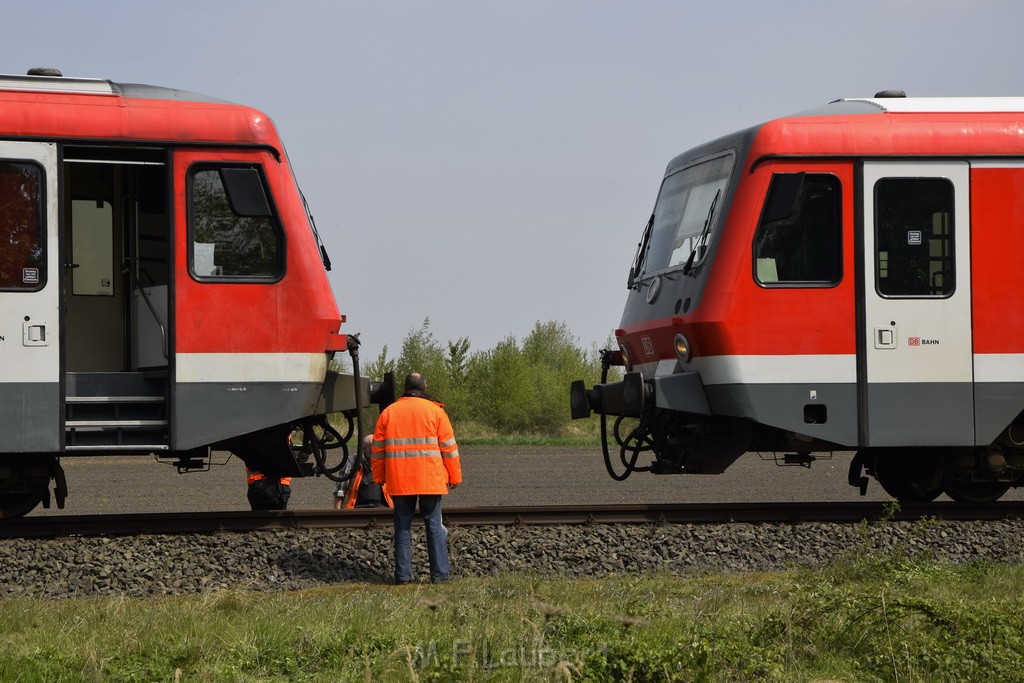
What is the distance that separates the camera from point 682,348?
10.2 m

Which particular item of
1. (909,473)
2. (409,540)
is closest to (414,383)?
(409,540)

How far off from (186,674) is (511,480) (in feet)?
45.5

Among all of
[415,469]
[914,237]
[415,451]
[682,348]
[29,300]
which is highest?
[914,237]

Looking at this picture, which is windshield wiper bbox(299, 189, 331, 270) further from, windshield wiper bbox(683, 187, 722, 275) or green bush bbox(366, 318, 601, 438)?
green bush bbox(366, 318, 601, 438)

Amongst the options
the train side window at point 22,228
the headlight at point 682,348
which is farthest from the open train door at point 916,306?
the train side window at point 22,228

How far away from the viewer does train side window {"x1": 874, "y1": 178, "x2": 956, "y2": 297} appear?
9852 mm

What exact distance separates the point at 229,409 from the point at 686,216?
14.6ft

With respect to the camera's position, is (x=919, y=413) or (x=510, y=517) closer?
(x=919, y=413)

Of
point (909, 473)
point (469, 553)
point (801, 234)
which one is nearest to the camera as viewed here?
point (469, 553)

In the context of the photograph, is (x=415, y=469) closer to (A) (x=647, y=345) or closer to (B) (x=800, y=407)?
(A) (x=647, y=345)

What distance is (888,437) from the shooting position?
986cm

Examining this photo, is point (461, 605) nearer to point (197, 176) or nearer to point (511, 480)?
point (197, 176)

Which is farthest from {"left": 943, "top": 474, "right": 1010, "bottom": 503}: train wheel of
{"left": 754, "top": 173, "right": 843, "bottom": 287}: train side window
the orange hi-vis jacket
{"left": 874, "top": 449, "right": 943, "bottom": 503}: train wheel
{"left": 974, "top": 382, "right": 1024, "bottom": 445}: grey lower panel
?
the orange hi-vis jacket

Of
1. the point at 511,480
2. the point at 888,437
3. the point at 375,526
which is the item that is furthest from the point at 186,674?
the point at 511,480
